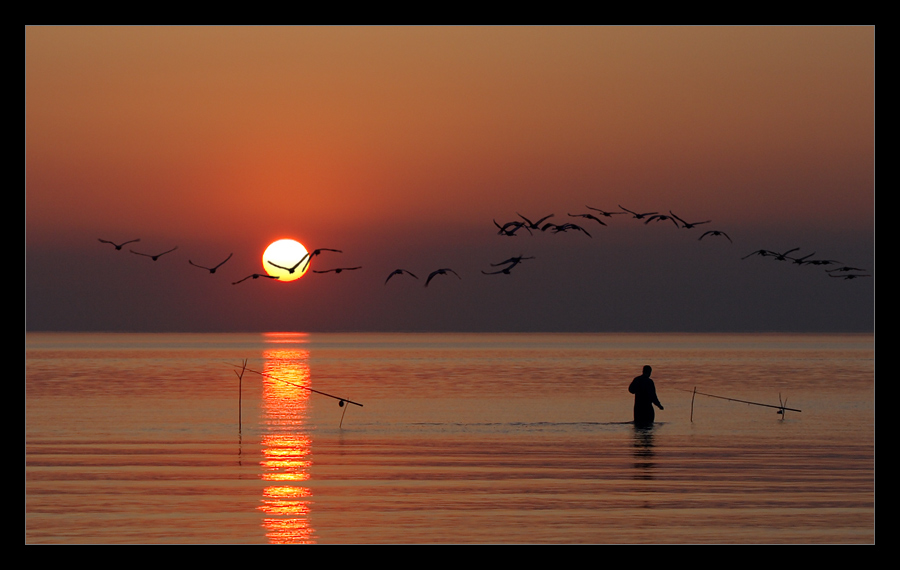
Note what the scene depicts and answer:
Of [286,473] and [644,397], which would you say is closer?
[286,473]

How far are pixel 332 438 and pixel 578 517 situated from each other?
14.6m

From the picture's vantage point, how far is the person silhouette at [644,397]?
1206 inches

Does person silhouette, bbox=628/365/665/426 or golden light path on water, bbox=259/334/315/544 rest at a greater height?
person silhouette, bbox=628/365/665/426

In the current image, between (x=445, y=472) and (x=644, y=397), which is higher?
(x=644, y=397)

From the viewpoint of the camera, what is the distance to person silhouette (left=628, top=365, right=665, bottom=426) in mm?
30631

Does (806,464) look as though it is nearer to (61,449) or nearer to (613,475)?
(613,475)

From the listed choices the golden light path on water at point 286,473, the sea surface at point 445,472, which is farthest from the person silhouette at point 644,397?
the golden light path on water at point 286,473

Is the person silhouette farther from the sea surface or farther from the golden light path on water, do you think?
the golden light path on water

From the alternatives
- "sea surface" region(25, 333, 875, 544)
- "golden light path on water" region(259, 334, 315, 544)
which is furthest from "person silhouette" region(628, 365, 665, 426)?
"golden light path on water" region(259, 334, 315, 544)

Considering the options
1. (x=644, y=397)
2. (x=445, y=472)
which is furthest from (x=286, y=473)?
(x=644, y=397)

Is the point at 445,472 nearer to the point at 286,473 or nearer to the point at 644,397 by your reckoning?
the point at 286,473

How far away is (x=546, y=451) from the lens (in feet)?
91.7

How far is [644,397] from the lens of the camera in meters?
31.2
